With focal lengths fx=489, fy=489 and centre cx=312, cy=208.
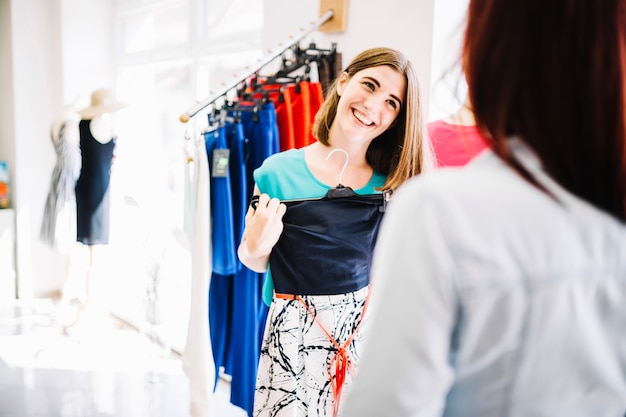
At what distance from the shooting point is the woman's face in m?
1.30

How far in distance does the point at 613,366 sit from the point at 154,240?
315cm

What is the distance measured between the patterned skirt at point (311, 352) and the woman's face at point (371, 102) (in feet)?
1.51

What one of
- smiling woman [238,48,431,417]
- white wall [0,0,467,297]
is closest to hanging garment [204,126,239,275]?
smiling woman [238,48,431,417]

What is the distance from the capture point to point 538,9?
1.60 feet

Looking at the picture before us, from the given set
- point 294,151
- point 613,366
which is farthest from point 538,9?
point 294,151

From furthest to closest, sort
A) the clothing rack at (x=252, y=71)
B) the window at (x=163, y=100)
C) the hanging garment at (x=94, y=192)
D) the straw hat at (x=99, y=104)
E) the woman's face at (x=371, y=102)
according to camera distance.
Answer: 1. the hanging garment at (x=94, y=192)
2. the straw hat at (x=99, y=104)
3. the window at (x=163, y=100)
4. the clothing rack at (x=252, y=71)
5. the woman's face at (x=371, y=102)

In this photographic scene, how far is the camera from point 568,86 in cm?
49

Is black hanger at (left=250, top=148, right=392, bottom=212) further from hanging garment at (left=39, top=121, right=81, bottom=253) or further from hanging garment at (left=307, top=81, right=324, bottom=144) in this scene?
hanging garment at (left=39, top=121, right=81, bottom=253)

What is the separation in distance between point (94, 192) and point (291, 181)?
289cm

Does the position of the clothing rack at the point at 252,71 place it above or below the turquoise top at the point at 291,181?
above

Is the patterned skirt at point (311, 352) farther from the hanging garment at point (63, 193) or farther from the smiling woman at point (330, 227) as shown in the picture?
the hanging garment at point (63, 193)

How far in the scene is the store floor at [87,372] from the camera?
2.71 m

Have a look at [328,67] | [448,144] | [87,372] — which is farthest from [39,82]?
[448,144]

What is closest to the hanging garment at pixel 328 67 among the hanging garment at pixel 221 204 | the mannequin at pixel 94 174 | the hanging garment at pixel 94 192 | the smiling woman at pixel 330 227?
the hanging garment at pixel 221 204
